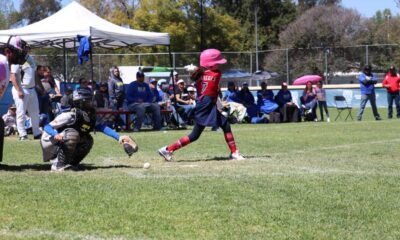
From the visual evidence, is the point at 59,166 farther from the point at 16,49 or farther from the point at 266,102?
the point at 266,102

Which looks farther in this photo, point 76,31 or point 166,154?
point 76,31

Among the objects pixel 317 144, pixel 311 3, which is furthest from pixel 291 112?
pixel 311 3

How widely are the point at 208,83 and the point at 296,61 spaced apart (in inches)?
1266

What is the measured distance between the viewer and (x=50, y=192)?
707 centimetres

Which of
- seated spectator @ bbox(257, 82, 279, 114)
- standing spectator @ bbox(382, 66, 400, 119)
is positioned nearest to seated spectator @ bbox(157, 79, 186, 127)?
seated spectator @ bbox(257, 82, 279, 114)

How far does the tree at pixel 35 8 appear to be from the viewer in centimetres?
8825

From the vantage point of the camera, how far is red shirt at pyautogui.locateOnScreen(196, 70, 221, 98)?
34.7 feet

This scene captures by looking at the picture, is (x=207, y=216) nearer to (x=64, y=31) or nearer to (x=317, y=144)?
(x=317, y=144)

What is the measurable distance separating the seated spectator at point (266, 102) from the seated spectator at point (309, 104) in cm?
131

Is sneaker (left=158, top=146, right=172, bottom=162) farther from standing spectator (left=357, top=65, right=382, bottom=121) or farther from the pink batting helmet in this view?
standing spectator (left=357, top=65, right=382, bottom=121)

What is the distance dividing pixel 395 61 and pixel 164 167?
35.8m

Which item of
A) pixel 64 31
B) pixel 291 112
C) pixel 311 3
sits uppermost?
pixel 311 3

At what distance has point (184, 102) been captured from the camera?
2344 cm

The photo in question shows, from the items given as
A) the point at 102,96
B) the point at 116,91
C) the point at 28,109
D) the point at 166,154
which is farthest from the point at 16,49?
the point at 102,96
